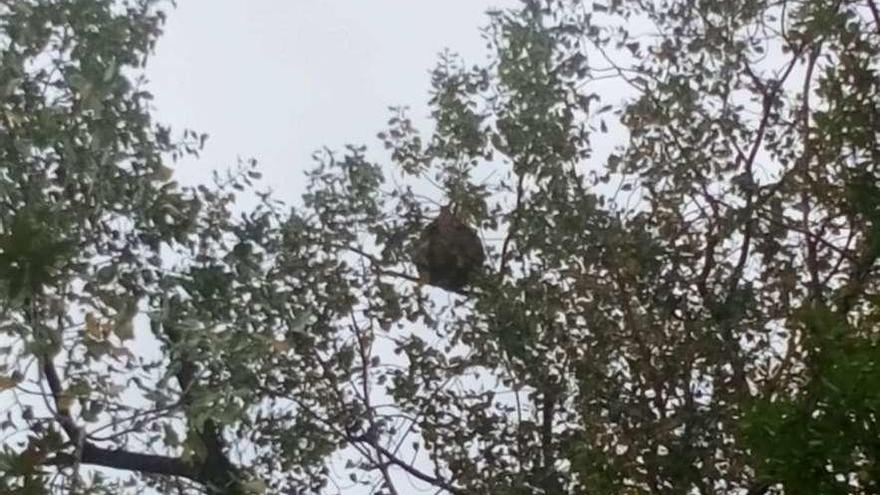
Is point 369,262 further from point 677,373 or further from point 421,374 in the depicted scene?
point 677,373

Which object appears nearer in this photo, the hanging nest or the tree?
the tree

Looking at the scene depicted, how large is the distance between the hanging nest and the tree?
4 centimetres

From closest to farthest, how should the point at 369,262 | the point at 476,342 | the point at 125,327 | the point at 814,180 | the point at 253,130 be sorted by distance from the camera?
the point at 125,327, the point at 814,180, the point at 476,342, the point at 369,262, the point at 253,130

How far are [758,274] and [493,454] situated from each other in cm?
79

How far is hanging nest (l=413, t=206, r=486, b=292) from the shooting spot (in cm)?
354

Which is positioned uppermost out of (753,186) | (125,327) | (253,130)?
(253,130)

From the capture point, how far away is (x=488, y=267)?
349cm

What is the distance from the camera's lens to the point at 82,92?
8.73 feet

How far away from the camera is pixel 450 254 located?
11.7 ft

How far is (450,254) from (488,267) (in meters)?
0.12

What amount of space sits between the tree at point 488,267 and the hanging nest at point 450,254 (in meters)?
0.04

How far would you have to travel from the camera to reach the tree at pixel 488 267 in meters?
2.76

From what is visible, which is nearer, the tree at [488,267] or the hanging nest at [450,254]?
the tree at [488,267]

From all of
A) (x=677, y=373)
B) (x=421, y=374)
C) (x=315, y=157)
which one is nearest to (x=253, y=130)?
(x=315, y=157)
